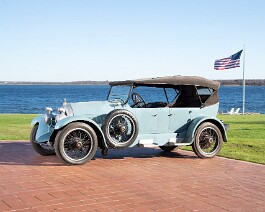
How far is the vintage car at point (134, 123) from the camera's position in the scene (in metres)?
7.41

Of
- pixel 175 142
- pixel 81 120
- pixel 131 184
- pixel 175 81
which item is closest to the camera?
pixel 131 184

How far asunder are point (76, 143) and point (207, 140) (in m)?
2.66

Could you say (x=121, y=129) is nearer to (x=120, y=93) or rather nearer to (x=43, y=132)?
(x=120, y=93)

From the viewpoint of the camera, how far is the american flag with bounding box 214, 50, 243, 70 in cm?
3111

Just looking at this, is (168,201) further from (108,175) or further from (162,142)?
(162,142)

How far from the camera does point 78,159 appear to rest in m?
7.37

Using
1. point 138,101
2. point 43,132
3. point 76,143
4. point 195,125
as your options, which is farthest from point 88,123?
point 195,125

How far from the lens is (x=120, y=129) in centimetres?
763

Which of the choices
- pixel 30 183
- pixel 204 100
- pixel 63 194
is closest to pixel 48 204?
pixel 63 194

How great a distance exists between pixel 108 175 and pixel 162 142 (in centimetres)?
192

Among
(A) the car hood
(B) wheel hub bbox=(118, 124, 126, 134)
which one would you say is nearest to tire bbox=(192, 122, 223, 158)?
(B) wheel hub bbox=(118, 124, 126, 134)

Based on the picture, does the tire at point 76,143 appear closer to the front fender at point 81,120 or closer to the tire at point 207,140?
the front fender at point 81,120

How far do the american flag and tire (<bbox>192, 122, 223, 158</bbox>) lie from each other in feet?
76.4

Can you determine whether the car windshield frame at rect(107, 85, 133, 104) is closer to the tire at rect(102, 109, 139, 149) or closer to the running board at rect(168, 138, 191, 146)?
the tire at rect(102, 109, 139, 149)
